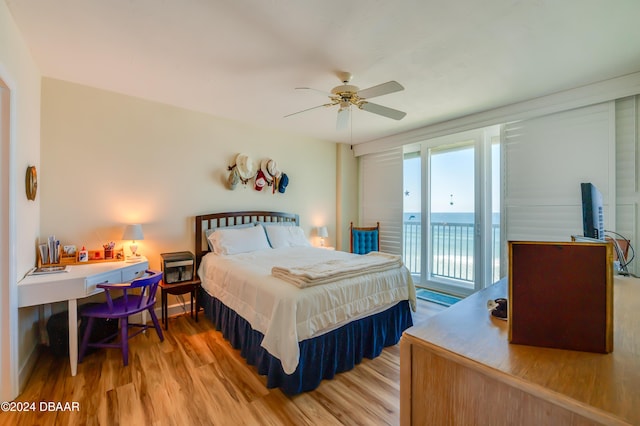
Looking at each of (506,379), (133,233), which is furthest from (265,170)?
(506,379)

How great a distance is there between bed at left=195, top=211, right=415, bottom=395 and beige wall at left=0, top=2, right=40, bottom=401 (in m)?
1.38

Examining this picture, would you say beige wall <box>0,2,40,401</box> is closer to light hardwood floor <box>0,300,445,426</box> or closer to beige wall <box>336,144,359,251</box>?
light hardwood floor <box>0,300,445,426</box>

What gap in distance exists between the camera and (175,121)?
3314 mm

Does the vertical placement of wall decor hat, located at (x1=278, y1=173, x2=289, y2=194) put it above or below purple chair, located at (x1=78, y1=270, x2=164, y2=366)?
above

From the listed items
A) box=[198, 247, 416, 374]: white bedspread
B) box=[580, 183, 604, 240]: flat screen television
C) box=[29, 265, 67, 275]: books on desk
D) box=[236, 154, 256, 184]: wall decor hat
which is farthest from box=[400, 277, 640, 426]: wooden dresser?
box=[236, 154, 256, 184]: wall decor hat

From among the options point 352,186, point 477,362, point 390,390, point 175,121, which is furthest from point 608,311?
point 352,186

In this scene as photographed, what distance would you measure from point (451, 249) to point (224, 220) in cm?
340

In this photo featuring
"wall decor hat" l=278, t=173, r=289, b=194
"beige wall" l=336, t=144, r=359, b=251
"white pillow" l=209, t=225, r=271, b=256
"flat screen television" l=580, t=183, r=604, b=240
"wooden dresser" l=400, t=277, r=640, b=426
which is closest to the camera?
"wooden dresser" l=400, t=277, r=640, b=426

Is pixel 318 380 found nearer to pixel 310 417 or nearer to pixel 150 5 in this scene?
pixel 310 417

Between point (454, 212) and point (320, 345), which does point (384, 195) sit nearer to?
point (454, 212)

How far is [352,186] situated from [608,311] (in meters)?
4.60

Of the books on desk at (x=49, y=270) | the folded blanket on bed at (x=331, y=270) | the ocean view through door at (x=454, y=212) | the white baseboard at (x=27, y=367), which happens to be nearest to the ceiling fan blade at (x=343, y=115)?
the folded blanket on bed at (x=331, y=270)

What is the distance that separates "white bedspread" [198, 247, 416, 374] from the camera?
183cm

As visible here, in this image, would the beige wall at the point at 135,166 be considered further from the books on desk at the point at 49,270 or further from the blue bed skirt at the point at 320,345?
the blue bed skirt at the point at 320,345
